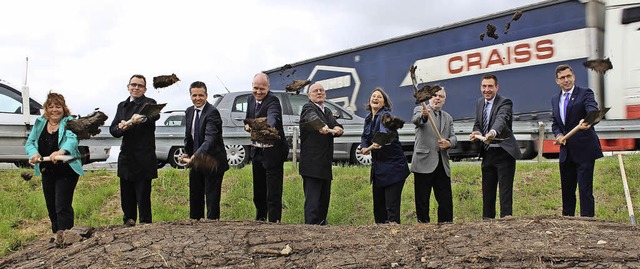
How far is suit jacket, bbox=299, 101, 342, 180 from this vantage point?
5.34 meters

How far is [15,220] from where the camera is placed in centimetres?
603

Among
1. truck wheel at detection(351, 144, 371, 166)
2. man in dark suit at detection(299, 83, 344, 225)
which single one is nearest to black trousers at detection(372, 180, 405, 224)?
man in dark suit at detection(299, 83, 344, 225)

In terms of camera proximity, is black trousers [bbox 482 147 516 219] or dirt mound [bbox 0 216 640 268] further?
black trousers [bbox 482 147 516 219]

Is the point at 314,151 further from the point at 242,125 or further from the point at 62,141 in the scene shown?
the point at 242,125

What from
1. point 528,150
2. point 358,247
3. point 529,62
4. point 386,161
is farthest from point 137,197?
point 529,62

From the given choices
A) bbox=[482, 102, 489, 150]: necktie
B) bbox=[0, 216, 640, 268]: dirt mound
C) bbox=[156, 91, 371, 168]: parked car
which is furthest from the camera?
bbox=[156, 91, 371, 168]: parked car

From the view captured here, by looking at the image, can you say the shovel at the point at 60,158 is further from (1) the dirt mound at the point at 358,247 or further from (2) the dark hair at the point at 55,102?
(1) the dirt mound at the point at 358,247

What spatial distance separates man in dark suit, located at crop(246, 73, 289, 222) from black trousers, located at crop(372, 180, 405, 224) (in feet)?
3.12

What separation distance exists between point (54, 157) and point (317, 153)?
2263mm

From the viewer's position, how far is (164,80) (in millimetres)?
5828

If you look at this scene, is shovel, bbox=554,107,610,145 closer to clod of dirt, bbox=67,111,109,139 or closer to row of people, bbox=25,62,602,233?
row of people, bbox=25,62,602,233

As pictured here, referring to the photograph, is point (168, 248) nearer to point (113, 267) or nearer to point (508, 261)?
point (113, 267)

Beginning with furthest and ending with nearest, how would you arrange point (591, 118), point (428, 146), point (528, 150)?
point (528, 150) → point (428, 146) → point (591, 118)

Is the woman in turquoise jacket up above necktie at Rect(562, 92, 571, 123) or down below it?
below
